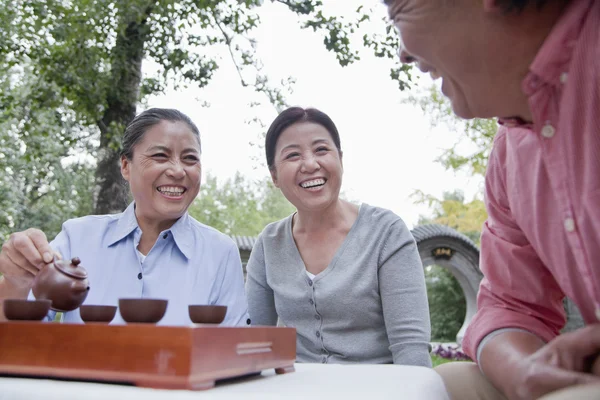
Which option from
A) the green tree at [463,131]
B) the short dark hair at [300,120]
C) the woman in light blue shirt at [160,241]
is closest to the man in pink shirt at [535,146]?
the woman in light blue shirt at [160,241]

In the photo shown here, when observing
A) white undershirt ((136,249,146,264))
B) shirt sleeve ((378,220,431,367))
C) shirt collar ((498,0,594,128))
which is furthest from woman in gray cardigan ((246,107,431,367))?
shirt collar ((498,0,594,128))

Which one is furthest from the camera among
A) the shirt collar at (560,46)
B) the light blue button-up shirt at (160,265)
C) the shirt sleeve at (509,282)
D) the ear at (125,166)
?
the ear at (125,166)

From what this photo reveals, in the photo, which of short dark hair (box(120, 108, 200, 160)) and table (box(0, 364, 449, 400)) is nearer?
table (box(0, 364, 449, 400))

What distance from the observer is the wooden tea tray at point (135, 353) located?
3.87 ft

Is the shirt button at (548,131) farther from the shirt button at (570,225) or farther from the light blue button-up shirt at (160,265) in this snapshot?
the light blue button-up shirt at (160,265)

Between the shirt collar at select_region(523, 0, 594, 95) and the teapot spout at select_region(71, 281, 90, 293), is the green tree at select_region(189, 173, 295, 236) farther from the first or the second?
the shirt collar at select_region(523, 0, 594, 95)

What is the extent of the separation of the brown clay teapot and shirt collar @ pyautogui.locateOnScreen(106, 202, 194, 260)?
3.16ft

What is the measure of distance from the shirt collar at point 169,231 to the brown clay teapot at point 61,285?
964 millimetres

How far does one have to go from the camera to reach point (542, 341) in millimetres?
1444

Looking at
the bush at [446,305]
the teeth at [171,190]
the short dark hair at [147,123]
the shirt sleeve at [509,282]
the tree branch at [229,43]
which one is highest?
the tree branch at [229,43]

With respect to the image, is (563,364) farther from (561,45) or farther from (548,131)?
(561,45)

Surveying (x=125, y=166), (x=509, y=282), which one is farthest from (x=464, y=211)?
(x=509, y=282)

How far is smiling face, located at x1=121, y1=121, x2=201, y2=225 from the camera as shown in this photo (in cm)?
269

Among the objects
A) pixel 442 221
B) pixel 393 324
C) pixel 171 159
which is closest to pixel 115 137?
pixel 171 159
